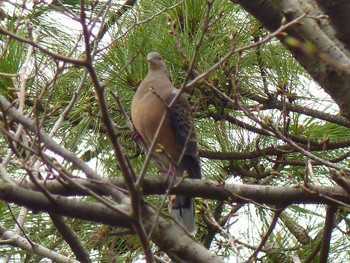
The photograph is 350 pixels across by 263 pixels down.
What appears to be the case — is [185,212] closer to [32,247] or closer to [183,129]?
[183,129]

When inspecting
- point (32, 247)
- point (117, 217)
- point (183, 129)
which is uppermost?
point (183, 129)

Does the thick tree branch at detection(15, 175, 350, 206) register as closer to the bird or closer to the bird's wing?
the bird

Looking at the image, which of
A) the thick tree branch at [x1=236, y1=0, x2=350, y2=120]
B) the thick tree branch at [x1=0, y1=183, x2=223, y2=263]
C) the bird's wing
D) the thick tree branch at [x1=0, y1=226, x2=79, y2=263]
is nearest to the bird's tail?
the bird's wing

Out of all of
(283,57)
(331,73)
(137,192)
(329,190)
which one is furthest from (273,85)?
(137,192)

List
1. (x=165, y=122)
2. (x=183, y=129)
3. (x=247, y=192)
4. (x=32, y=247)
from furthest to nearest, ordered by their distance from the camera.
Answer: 1. (x=183, y=129)
2. (x=165, y=122)
3. (x=32, y=247)
4. (x=247, y=192)

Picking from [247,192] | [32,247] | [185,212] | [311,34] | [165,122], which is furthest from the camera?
[185,212]

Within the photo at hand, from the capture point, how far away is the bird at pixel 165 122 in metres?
3.02

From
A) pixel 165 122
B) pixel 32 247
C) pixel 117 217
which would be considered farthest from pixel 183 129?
pixel 117 217

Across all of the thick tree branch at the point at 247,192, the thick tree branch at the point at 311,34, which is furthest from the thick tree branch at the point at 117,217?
the thick tree branch at the point at 311,34

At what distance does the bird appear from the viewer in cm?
302

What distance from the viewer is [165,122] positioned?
9.59ft

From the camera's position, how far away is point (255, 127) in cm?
316

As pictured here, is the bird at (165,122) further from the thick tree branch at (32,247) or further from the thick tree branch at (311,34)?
the thick tree branch at (311,34)

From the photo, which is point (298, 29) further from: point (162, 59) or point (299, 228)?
point (299, 228)
